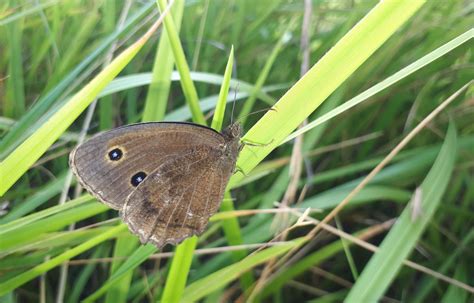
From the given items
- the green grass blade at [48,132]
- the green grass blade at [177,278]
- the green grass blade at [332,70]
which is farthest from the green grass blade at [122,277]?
the green grass blade at [332,70]

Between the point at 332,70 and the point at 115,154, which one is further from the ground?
the point at 115,154

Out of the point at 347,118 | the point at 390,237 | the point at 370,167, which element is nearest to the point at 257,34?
the point at 347,118

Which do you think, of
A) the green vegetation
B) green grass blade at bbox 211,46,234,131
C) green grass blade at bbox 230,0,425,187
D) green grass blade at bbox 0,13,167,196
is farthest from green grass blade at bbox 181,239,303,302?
green grass blade at bbox 0,13,167,196

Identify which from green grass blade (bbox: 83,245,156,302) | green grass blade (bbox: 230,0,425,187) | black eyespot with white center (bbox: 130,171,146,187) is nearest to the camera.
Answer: green grass blade (bbox: 230,0,425,187)

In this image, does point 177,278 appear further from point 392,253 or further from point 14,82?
point 14,82

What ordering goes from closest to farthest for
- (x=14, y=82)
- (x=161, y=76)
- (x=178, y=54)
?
(x=178, y=54)
(x=161, y=76)
(x=14, y=82)

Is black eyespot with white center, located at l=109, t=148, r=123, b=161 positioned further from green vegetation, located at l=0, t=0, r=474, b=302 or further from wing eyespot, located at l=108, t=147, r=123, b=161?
green vegetation, located at l=0, t=0, r=474, b=302

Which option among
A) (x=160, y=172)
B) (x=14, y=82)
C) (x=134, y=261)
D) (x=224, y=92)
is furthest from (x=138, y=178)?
(x=14, y=82)
